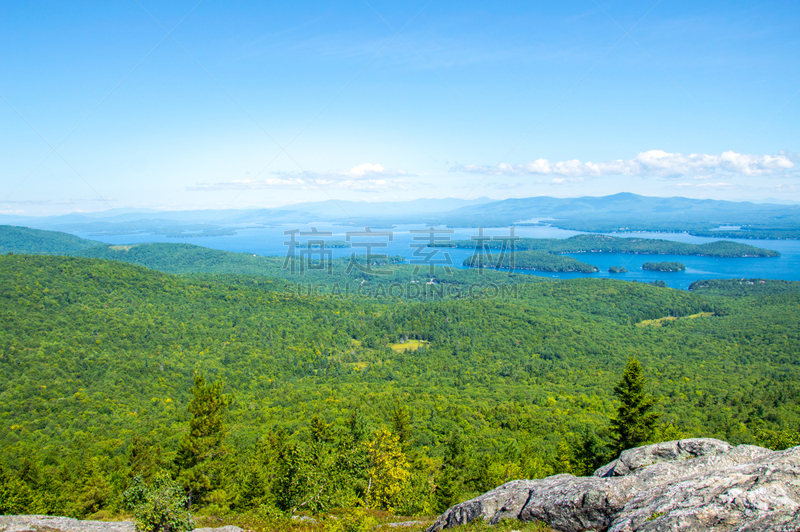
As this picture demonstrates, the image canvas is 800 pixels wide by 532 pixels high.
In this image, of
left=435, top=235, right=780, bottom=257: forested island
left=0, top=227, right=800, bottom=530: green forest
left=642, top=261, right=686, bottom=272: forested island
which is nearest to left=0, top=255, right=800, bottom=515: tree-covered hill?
left=0, top=227, right=800, bottom=530: green forest

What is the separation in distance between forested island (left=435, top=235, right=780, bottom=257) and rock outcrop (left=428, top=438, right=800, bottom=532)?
15436 cm

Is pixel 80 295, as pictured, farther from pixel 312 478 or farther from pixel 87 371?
pixel 312 478

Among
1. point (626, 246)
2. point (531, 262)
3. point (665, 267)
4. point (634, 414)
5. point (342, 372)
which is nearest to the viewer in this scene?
point (634, 414)

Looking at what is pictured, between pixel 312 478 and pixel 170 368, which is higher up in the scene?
pixel 312 478

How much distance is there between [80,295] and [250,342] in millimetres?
24140

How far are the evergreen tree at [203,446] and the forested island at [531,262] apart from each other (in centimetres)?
11601

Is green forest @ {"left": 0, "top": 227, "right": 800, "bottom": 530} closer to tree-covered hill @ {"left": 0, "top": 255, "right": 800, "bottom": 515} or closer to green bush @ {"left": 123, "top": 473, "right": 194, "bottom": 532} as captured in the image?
tree-covered hill @ {"left": 0, "top": 255, "right": 800, "bottom": 515}

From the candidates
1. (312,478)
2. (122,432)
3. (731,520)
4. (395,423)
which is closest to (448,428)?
(395,423)

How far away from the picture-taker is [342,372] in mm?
53844

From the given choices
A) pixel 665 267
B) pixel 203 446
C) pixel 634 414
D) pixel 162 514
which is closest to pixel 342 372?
pixel 203 446

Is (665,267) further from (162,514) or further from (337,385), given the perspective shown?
(162,514)

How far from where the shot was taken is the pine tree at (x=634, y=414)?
58.6 feet

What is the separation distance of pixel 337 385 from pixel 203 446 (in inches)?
1150

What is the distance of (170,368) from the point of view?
154 ft
